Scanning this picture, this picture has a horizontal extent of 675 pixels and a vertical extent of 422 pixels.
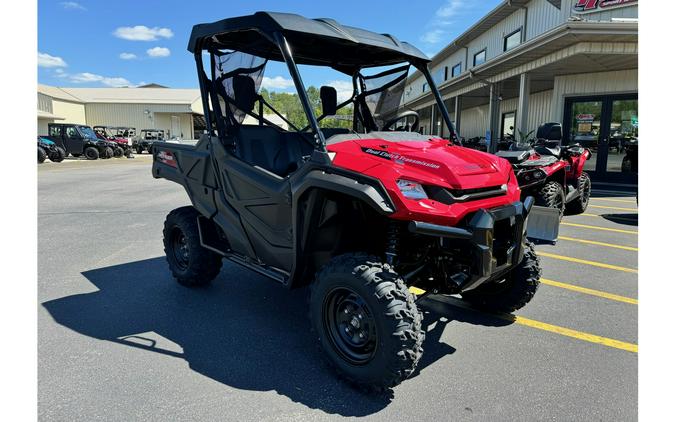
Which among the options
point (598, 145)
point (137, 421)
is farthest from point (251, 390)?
point (598, 145)

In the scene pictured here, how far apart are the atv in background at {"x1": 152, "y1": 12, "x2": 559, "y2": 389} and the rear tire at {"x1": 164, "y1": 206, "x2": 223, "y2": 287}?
0.01 metres

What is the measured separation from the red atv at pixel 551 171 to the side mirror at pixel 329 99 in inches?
145

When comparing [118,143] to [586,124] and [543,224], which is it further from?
[543,224]

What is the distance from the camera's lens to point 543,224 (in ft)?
18.7

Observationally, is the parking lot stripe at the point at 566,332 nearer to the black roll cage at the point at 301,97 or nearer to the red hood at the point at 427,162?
the red hood at the point at 427,162

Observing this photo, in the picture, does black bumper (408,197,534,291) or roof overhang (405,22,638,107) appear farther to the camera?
roof overhang (405,22,638,107)

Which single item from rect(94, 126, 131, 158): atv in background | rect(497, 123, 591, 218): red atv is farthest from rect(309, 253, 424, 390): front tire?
rect(94, 126, 131, 158): atv in background

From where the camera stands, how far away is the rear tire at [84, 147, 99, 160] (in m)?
24.1

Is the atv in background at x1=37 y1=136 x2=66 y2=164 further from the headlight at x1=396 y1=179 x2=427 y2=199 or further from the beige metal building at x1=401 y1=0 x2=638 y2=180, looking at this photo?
the headlight at x1=396 y1=179 x2=427 y2=199

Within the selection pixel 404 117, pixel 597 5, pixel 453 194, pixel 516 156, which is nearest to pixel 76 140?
pixel 516 156

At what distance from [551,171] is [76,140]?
24.8 m

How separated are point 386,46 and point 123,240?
4711 millimetres

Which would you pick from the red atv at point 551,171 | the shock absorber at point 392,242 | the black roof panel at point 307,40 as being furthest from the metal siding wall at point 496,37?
the shock absorber at point 392,242

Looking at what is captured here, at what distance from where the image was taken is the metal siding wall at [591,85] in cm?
1226
